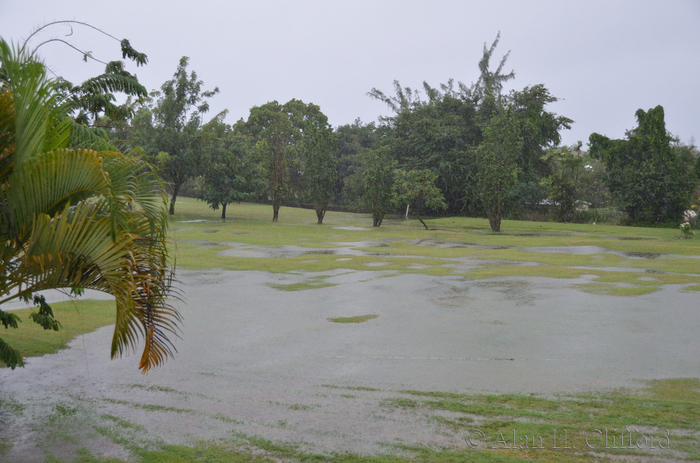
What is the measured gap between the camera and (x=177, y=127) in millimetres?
36438

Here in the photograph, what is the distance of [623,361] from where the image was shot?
7109 mm

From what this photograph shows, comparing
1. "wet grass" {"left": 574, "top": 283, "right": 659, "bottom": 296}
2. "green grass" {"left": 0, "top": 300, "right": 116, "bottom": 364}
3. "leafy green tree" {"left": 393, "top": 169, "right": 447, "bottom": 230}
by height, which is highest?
"leafy green tree" {"left": 393, "top": 169, "right": 447, "bottom": 230}

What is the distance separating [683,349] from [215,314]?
6.89 metres

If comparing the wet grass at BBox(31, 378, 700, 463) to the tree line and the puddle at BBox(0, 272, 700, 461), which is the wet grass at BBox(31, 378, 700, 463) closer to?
the puddle at BBox(0, 272, 700, 461)

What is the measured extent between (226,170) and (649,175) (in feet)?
85.2

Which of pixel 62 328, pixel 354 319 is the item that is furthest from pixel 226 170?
pixel 62 328

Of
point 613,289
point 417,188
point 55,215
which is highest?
point 417,188

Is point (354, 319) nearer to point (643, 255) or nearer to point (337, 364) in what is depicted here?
point (337, 364)

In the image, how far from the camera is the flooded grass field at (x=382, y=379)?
466 centimetres

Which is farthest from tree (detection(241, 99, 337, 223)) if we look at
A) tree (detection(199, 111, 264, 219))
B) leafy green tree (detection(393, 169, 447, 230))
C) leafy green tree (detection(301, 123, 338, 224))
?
leafy green tree (detection(393, 169, 447, 230))

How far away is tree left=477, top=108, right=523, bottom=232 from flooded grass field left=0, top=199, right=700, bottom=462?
1676cm

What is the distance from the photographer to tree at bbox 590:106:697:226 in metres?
35.6

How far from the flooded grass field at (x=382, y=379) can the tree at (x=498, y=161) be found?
1676 cm

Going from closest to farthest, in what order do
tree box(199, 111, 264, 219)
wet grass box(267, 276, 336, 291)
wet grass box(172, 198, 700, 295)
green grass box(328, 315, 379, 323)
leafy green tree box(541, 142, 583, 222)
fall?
1. green grass box(328, 315, 379, 323)
2. wet grass box(267, 276, 336, 291)
3. wet grass box(172, 198, 700, 295)
4. tree box(199, 111, 264, 219)
5. leafy green tree box(541, 142, 583, 222)
